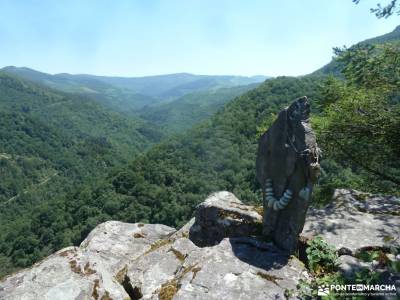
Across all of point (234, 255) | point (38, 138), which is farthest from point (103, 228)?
point (38, 138)

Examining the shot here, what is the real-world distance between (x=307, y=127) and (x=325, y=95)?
642 cm

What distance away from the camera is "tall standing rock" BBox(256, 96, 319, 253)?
6.80 metres

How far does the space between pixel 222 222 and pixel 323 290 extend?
11.9 ft

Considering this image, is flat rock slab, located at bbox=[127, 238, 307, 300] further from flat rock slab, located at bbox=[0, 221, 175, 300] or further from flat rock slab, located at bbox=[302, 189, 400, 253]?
flat rock slab, located at bbox=[302, 189, 400, 253]

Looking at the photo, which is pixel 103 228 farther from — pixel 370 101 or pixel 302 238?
pixel 370 101

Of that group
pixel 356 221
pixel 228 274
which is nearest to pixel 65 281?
pixel 228 274

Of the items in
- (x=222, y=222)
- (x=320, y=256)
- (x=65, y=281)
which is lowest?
(x=65, y=281)

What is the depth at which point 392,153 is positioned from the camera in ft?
37.5

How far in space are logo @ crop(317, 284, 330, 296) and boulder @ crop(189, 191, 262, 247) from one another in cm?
247

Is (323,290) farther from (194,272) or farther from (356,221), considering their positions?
(356,221)

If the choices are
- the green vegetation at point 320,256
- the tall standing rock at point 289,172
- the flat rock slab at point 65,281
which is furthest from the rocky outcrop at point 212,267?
the tall standing rock at point 289,172

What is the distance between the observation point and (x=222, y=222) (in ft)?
29.7

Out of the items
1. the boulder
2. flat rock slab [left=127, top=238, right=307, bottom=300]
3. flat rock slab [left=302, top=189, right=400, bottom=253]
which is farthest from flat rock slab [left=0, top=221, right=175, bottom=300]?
flat rock slab [left=302, top=189, right=400, bottom=253]

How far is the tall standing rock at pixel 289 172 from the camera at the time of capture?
22.3 feet
